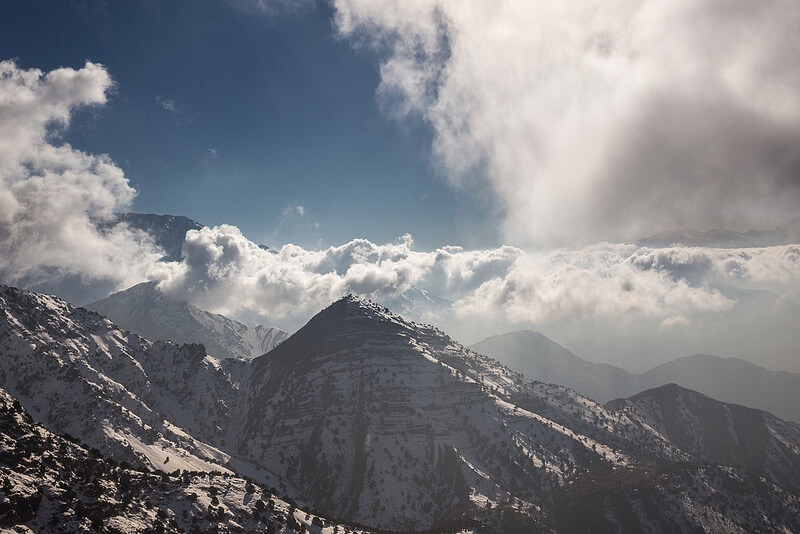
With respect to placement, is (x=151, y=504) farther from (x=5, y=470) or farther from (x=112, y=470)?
(x=5, y=470)

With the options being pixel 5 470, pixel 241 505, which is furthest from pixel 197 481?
pixel 5 470

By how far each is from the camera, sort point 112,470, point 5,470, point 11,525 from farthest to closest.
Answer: point 112,470 < point 5,470 < point 11,525

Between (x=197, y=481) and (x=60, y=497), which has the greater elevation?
(x=197, y=481)

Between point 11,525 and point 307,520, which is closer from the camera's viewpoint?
point 11,525

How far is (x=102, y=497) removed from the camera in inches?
4663

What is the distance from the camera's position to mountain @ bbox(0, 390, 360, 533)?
103m

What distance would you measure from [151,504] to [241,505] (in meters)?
30.3

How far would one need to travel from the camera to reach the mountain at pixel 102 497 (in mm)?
102938

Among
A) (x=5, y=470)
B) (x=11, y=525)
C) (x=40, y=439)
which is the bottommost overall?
(x=11, y=525)

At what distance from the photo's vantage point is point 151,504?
132 metres

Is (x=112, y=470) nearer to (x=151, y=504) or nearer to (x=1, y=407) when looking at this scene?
(x=151, y=504)

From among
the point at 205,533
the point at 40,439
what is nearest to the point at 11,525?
the point at 40,439

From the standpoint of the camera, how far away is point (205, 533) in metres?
132

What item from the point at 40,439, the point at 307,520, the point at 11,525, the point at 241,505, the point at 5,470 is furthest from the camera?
the point at 307,520
